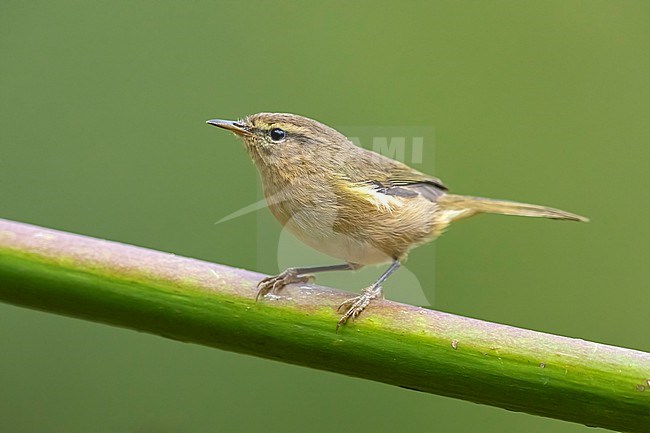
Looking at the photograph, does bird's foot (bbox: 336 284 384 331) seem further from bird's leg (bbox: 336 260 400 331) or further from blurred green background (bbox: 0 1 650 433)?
blurred green background (bbox: 0 1 650 433)

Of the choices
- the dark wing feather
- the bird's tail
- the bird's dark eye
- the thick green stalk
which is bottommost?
the thick green stalk

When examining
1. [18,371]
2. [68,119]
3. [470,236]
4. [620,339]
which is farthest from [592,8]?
[18,371]

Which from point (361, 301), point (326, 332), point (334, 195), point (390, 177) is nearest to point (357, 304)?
point (361, 301)

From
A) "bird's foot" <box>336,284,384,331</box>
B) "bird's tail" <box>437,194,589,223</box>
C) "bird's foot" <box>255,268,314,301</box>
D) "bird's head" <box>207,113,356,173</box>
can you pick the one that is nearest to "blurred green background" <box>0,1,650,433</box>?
"bird's tail" <box>437,194,589,223</box>

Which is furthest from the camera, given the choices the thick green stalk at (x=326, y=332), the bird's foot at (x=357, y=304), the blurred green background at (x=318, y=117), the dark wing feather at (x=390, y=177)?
the blurred green background at (x=318, y=117)

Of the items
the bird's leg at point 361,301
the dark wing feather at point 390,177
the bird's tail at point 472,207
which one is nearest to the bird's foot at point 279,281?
the bird's leg at point 361,301

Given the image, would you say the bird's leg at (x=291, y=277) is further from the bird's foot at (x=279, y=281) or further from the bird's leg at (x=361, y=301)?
the bird's leg at (x=361, y=301)

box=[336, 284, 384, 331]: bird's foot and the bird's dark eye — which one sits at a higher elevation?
the bird's dark eye

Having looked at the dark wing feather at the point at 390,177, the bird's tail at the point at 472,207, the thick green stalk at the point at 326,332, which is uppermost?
the dark wing feather at the point at 390,177
